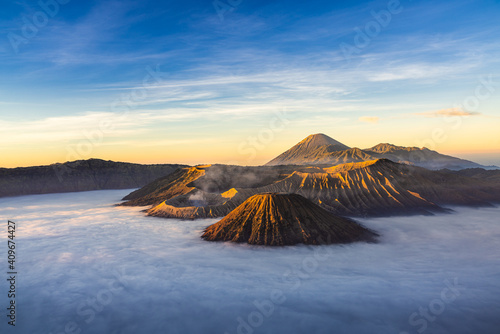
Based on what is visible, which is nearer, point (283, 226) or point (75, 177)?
point (283, 226)

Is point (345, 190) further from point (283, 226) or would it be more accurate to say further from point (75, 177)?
point (75, 177)

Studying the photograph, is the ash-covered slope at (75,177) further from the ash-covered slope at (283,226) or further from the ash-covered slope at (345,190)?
the ash-covered slope at (283,226)

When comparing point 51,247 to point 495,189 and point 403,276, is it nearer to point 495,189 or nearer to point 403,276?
point 403,276

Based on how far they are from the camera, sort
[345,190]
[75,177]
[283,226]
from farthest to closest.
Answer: [75,177] < [345,190] < [283,226]

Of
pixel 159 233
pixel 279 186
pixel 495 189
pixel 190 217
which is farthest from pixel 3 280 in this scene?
pixel 495 189

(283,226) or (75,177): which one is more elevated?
(75,177)

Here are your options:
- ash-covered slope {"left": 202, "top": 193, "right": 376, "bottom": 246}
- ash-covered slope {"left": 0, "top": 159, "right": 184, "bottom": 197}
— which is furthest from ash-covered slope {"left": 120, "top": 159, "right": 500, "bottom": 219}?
ash-covered slope {"left": 0, "top": 159, "right": 184, "bottom": 197}

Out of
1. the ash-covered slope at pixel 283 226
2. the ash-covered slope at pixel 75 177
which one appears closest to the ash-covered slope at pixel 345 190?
the ash-covered slope at pixel 283 226

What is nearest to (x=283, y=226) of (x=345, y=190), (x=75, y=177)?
(x=345, y=190)
